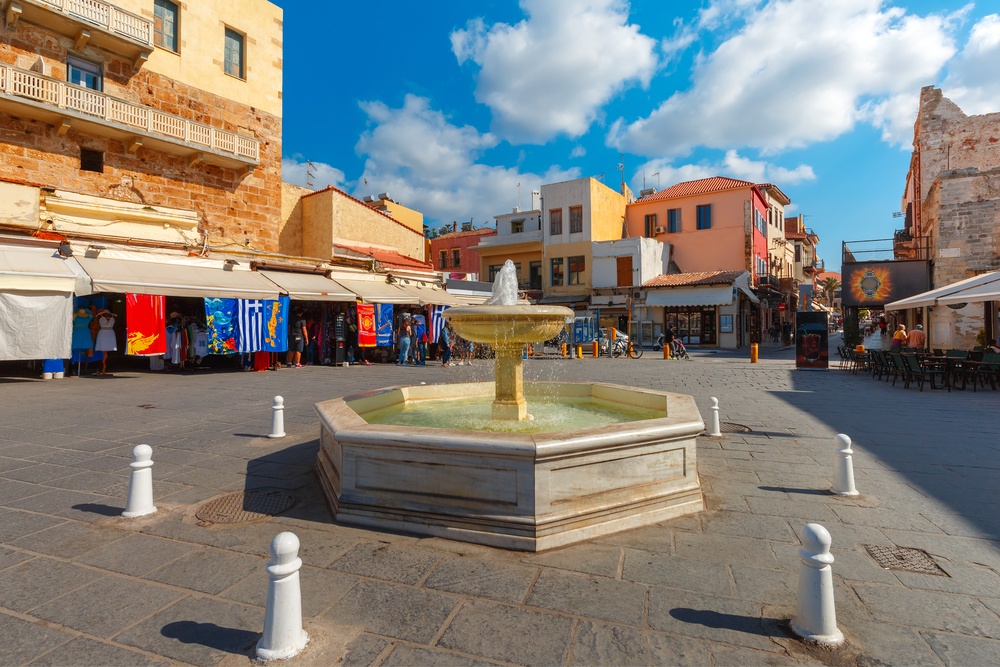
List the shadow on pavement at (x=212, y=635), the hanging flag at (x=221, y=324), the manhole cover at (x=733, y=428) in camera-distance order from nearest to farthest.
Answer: the shadow on pavement at (x=212, y=635)
the manhole cover at (x=733, y=428)
the hanging flag at (x=221, y=324)

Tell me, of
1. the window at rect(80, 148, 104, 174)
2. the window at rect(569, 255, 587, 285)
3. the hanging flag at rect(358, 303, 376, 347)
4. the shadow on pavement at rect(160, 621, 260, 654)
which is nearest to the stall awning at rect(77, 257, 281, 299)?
the hanging flag at rect(358, 303, 376, 347)

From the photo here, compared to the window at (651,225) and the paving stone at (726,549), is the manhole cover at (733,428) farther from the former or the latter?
the window at (651,225)

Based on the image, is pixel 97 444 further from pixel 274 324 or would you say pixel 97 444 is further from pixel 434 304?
pixel 434 304

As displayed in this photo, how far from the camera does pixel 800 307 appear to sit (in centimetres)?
4466

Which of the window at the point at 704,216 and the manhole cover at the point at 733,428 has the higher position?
the window at the point at 704,216

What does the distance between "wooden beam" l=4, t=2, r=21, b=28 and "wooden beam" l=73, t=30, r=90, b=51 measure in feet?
3.77

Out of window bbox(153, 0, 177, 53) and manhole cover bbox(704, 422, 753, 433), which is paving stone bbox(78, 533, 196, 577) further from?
window bbox(153, 0, 177, 53)

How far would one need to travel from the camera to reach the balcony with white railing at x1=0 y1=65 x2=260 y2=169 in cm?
1216

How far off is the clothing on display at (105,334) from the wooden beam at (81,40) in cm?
743

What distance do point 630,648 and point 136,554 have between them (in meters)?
3.10

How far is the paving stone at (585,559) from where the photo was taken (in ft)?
10.0

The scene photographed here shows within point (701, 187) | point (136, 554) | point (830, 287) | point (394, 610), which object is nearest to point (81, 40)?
point (136, 554)

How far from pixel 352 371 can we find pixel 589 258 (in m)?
19.9

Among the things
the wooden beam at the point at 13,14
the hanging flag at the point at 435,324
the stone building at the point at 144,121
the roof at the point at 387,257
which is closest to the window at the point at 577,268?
the roof at the point at 387,257
